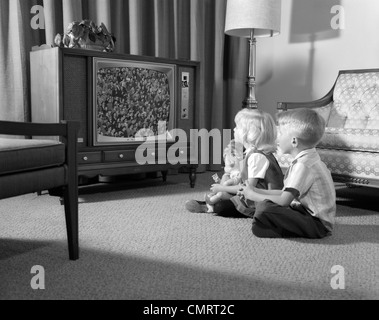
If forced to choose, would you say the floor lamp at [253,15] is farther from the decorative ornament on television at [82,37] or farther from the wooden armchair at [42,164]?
the wooden armchair at [42,164]

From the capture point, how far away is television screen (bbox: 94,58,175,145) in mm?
2736

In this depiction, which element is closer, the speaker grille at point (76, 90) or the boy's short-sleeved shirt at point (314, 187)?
the boy's short-sleeved shirt at point (314, 187)

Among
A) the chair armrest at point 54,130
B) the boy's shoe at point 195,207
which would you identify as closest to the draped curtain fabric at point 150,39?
the boy's shoe at point 195,207

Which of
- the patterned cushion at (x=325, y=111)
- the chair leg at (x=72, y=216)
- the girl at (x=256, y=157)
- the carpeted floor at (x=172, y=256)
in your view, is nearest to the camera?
the carpeted floor at (x=172, y=256)

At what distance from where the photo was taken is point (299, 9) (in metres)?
3.88

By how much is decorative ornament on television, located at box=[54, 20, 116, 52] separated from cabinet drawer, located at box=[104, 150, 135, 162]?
619 millimetres

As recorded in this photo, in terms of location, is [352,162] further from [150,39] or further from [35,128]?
[150,39]

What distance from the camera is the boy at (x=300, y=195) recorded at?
1908 mm

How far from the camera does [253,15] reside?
3273 millimetres

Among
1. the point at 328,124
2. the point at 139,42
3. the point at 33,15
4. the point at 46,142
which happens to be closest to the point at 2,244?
the point at 46,142

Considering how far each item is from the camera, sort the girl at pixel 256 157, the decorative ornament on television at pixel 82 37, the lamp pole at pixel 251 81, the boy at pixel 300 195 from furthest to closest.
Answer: the lamp pole at pixel 251 81 → the decorative ornament on television at pixel 82 37 → the girl at pixel 256 157 → the boy at pixel 300 195

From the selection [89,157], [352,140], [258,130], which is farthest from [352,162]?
[89,157]

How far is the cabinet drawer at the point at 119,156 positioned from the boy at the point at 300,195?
3.53 feet

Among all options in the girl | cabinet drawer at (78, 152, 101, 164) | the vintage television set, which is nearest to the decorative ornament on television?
the vintage television set
